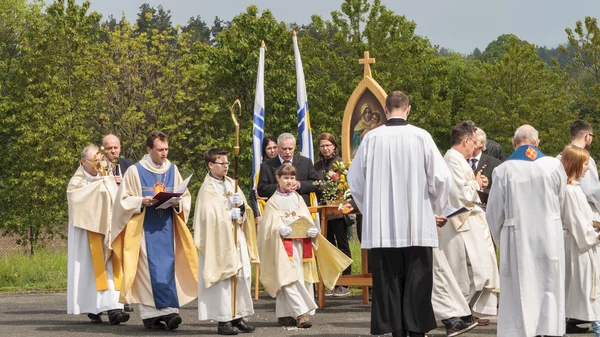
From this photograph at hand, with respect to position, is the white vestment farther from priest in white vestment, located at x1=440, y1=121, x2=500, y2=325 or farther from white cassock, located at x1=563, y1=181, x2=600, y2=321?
white cassock, located at x1=563, y1=181, x2=600, y2=321

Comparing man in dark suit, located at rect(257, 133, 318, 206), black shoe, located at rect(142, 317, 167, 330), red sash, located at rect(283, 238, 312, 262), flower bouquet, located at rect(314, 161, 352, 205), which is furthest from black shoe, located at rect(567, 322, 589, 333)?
black shoe, located at rect(142, 317, 167, 330)

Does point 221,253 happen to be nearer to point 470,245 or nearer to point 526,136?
point 470,245

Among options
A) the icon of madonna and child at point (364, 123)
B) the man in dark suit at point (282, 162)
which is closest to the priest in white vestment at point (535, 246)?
the man in dark suit at point (282, 162)

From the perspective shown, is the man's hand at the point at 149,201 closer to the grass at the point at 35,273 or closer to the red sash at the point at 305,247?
the red sash at the point at 305,247

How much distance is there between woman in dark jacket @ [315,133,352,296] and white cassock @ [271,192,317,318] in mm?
2299

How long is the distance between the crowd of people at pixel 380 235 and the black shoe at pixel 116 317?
0.7 inches

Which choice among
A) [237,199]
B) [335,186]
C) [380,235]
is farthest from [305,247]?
[380,235]

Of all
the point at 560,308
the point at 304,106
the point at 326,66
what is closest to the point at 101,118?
the point at 326,66

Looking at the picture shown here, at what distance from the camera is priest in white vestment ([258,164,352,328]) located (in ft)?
37.8

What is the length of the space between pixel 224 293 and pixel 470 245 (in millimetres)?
2661

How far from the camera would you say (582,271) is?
10250 millimetres

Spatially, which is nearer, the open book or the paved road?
the paved road

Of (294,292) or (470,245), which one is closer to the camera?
(470,245)

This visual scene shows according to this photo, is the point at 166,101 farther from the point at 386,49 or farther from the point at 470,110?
the point at 470,110
